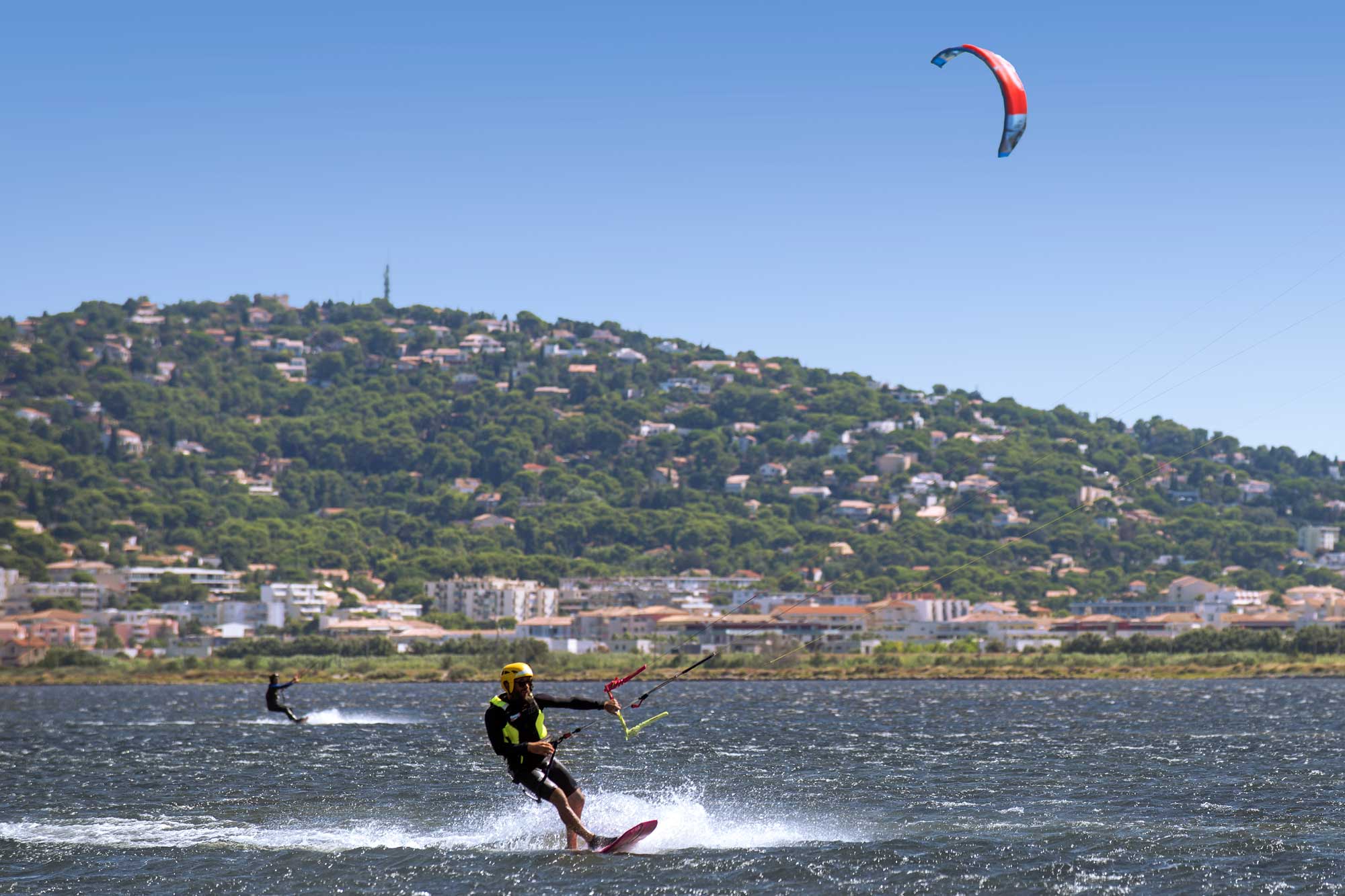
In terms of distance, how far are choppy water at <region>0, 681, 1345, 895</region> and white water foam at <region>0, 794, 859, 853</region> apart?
68 millimetres

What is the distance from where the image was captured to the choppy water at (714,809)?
19.7 m

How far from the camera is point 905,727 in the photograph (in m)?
49.4

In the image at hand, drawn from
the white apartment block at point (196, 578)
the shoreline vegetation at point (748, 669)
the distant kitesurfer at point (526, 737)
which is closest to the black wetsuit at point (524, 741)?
the distant kitesurfer at point (526, 737)

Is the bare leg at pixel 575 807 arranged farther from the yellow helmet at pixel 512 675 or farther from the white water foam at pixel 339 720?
the white water foam at pixel 339 720

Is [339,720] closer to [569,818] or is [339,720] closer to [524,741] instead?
[569,818]

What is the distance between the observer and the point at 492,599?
186500mm

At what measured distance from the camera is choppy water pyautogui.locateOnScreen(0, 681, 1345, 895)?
774 inches

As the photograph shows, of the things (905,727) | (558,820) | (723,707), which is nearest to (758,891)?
(558,820)

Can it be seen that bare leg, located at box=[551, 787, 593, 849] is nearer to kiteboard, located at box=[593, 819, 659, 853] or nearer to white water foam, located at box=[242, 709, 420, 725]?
kiteboard, located at box=[593, 819, 659, 853]

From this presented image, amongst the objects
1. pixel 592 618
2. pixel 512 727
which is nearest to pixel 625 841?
pixel 512 727

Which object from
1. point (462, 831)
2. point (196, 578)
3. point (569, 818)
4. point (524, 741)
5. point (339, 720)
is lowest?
point (339, 720)

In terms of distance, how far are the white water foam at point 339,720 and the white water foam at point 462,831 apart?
1195 inches

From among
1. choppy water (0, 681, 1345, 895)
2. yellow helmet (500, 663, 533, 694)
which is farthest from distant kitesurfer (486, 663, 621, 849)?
choppy water (0, 681, 1345, 895)

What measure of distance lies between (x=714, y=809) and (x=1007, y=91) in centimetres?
1264
